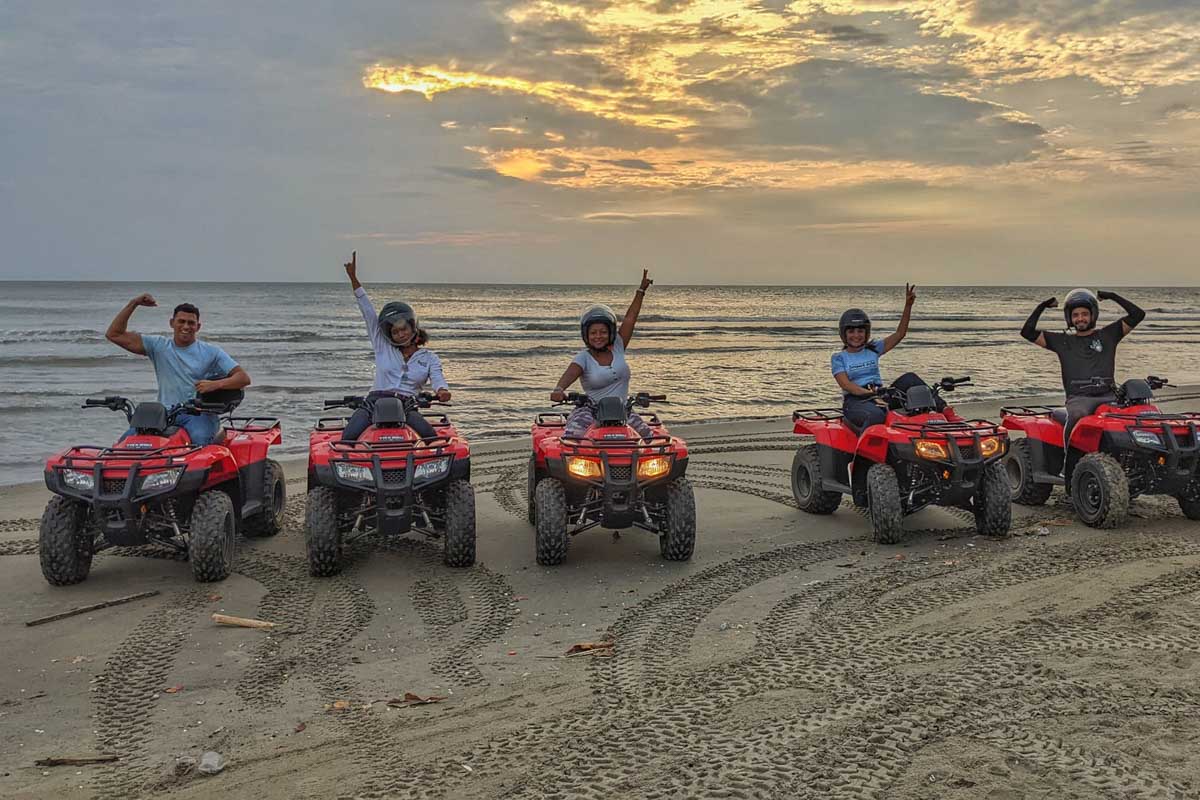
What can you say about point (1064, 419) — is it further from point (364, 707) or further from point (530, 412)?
point (530, 412)

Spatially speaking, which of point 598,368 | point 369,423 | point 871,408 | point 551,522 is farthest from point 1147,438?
point 369,423

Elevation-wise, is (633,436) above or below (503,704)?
above

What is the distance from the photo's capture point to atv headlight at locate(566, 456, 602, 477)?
700 centimetres

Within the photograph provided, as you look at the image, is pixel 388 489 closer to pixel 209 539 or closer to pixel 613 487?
pixel 209 539

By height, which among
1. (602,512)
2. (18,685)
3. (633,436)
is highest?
(633,436)

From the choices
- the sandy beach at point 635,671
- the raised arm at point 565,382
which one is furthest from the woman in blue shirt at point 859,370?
the raised arm at point 565,382

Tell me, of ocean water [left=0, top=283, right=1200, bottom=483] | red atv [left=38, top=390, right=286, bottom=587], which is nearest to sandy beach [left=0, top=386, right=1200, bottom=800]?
red atv [left=38, top=390, right=286, bottom=587]

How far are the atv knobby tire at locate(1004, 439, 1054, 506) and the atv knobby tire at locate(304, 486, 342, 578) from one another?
620cm

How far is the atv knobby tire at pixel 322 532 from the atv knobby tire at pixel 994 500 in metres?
5.03

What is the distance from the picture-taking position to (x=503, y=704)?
4.61 meters

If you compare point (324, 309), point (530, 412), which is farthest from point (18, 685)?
point (324, 309)

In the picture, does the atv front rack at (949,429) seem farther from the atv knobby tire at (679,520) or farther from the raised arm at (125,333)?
the raised arm at (125,333)

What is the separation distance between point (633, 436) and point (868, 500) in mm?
2355

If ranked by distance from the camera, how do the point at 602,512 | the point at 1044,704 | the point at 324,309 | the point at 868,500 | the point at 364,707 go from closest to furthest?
1. the point at 1044,704
2. the point at 364,707
3. the point at 602,512
4. the point at 868,500
5. the point at 324,309
